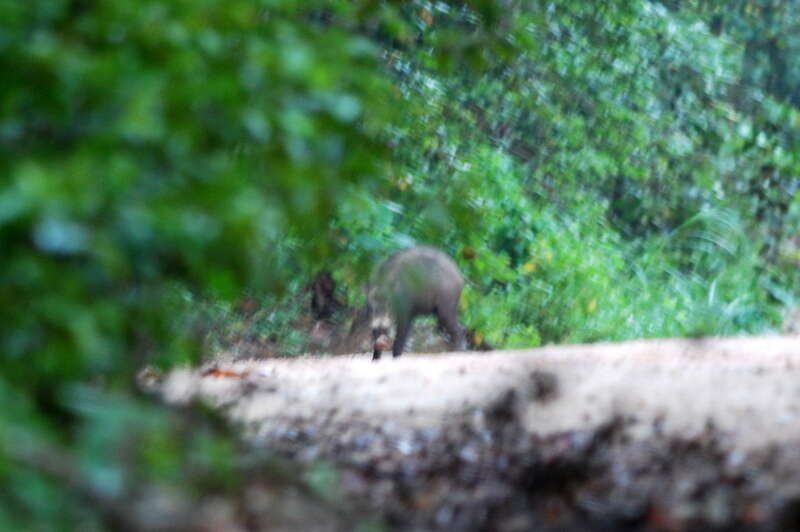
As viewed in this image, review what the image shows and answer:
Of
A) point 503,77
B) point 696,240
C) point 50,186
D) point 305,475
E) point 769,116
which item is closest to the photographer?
point 50,186

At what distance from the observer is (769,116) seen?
1388cm

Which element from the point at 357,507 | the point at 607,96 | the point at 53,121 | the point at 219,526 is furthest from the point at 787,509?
the point at 607,96

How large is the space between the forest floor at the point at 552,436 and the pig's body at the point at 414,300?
1.86 meters

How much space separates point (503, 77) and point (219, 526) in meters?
8.52

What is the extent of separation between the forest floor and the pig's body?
1863 millimetres

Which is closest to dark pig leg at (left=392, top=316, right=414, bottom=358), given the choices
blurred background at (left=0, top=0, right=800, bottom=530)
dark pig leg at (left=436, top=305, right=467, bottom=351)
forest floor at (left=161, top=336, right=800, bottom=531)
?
dark pig leg at (left=436, top=305, right=467, bottom=351)

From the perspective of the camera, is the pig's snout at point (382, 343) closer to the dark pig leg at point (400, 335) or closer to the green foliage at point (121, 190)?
the dark pig leg at point (400, 335)

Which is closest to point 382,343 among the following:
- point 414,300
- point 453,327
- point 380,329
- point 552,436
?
point 380,329

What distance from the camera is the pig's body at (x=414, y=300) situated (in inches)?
340

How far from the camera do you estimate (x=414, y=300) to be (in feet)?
28.9

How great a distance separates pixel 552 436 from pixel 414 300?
13.5 feet

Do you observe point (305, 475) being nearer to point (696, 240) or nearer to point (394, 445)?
point (394, 445)

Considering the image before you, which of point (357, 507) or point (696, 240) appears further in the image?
point (696, 240)

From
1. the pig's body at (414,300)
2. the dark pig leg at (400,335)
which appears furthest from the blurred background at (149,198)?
the dark pig leg at (400,335)
